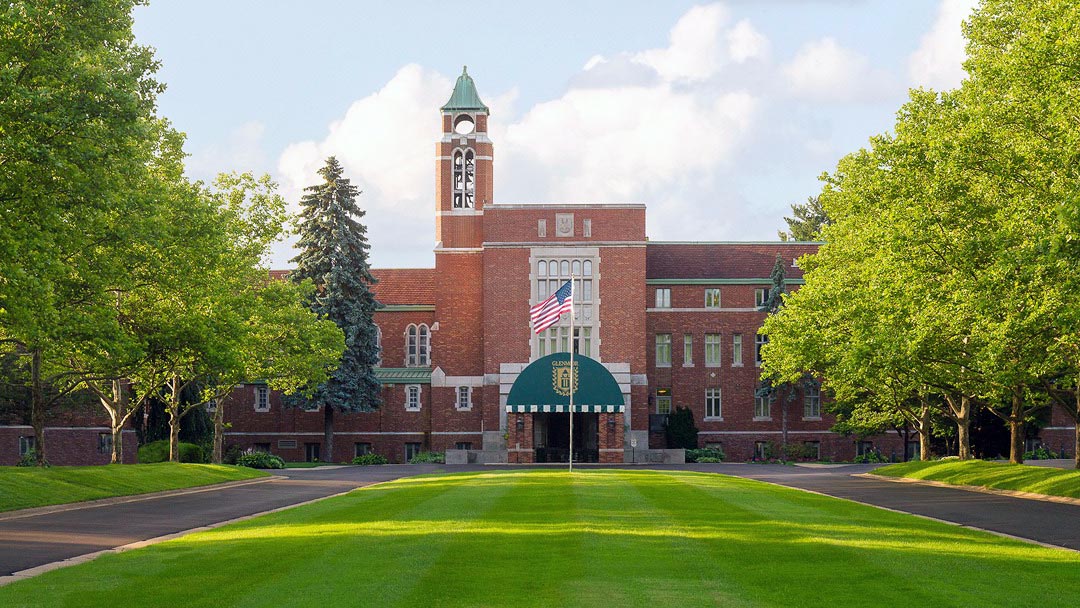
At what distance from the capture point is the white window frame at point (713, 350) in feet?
249

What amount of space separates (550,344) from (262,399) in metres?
18.7

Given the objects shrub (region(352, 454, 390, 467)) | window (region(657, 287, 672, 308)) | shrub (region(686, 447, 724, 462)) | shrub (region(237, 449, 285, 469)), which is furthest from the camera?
window (region(657, 287, 672, 308))

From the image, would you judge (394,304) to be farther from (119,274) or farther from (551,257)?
(119,274)

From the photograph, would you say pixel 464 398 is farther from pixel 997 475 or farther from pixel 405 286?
pixel 997 475

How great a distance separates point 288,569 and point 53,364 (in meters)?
27.7

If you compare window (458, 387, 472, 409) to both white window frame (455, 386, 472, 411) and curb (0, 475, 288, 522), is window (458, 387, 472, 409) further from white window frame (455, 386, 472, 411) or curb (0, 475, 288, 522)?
curb (0, 475, 288, 522)

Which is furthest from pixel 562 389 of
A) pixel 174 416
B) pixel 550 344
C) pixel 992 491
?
pixel 992 491

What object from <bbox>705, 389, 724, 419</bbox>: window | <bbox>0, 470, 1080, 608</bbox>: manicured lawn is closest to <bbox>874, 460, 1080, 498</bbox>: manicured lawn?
<bbox>0, 470, 1080, 608</bbox>: manicured lawn

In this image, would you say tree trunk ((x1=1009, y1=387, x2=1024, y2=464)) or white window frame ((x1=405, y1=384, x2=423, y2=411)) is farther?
white window frame ((x1=405, y1=384, x2=423, y2=411))

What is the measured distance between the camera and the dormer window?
7712 centimetres

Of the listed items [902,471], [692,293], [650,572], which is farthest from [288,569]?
[692,293]

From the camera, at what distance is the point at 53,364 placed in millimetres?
38938

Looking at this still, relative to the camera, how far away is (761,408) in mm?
75625

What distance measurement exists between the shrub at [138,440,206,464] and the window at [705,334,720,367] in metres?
31.4
